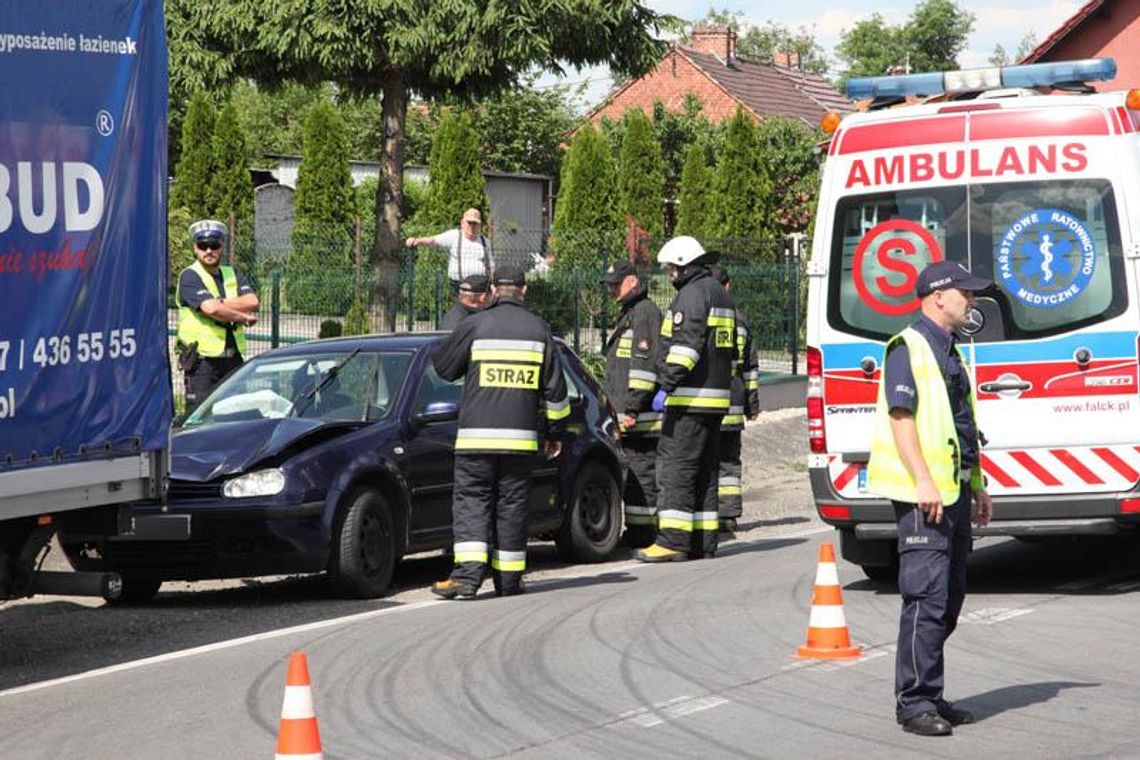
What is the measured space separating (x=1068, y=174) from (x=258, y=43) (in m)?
12.4

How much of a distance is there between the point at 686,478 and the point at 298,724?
762 centimetres

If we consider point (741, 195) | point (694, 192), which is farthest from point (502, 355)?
point (694, 192)

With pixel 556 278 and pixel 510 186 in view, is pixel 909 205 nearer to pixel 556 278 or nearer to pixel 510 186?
pixel 556 278

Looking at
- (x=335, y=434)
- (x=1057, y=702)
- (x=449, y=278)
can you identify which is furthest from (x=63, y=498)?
(x=449, y=278)

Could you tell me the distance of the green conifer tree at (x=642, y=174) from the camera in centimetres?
4538

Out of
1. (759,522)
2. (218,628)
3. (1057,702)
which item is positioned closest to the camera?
(1057,702)

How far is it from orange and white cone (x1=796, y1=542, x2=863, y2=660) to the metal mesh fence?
7945 mm

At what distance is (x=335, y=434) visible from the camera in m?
11.8

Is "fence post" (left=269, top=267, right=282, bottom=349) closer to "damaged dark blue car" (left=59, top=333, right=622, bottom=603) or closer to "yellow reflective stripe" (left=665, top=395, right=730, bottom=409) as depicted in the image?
"damaged dark blue car" (left=59, top=333, right=622, bottom=603)

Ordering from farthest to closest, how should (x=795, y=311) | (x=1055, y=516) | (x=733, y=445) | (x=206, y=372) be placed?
(x=795, y=311)
(x=733, y=445)
(x=206, y=372)
(x=1055, y=516)

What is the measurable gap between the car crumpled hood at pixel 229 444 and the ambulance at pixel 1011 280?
117 inches

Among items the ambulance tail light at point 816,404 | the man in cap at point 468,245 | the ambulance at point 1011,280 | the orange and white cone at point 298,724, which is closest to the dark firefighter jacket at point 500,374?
the ambulance tail light at point 816,404

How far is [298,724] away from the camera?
20.0ft

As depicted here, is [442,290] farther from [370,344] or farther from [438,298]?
[370,344]
